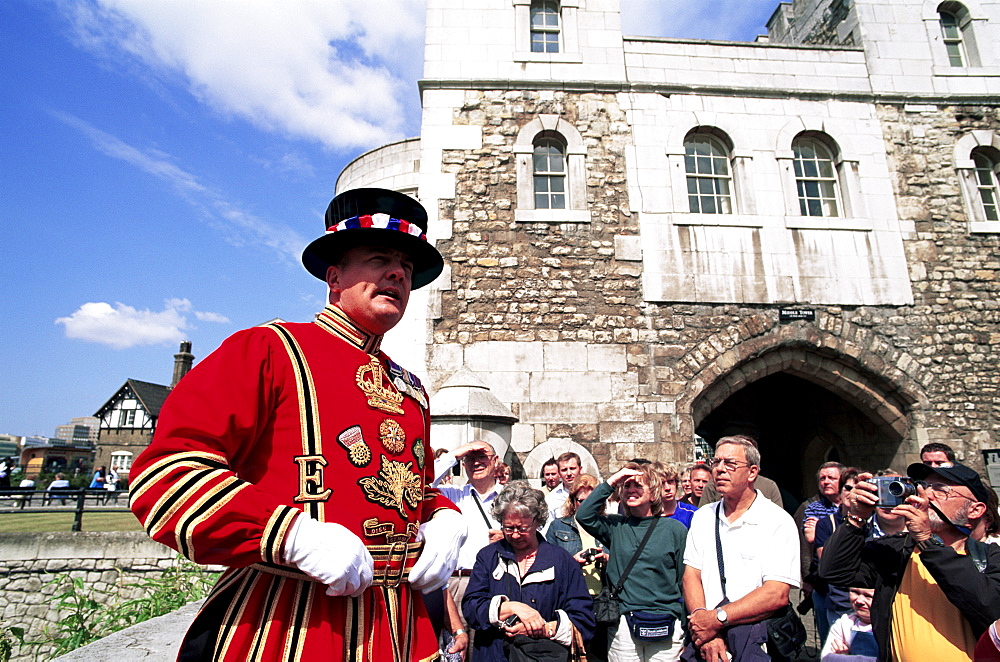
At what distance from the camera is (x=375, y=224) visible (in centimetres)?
187

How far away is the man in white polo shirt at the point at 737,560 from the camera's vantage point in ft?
9.55

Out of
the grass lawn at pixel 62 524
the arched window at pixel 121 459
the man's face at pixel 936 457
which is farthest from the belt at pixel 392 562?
the arched window at pixel 121 459

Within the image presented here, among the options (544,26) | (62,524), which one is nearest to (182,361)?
(62,524)

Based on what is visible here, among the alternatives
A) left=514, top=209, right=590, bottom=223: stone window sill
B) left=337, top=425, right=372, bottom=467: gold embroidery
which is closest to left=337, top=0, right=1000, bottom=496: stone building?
left=514, top=209, right=590, bottom=223: stone window sill

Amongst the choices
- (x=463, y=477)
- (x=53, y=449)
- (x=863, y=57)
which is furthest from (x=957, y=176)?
(x=53, y=449)

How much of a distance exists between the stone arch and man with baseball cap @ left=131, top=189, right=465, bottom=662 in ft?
18.9

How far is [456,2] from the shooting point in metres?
9.23

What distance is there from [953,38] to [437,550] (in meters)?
12.7

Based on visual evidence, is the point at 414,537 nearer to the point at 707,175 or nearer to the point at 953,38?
the point at 707,175

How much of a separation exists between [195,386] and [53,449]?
47078mm

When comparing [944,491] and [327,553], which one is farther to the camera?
[944,491]

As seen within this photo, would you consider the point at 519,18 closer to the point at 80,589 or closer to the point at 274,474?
the point at 274,474

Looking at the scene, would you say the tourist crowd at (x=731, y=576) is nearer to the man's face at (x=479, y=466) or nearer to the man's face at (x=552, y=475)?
the man's face at (x=479, y=466)

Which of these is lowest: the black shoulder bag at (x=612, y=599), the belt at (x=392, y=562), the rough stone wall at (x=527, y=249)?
the black shoulder bag at (x=612, y=599)
